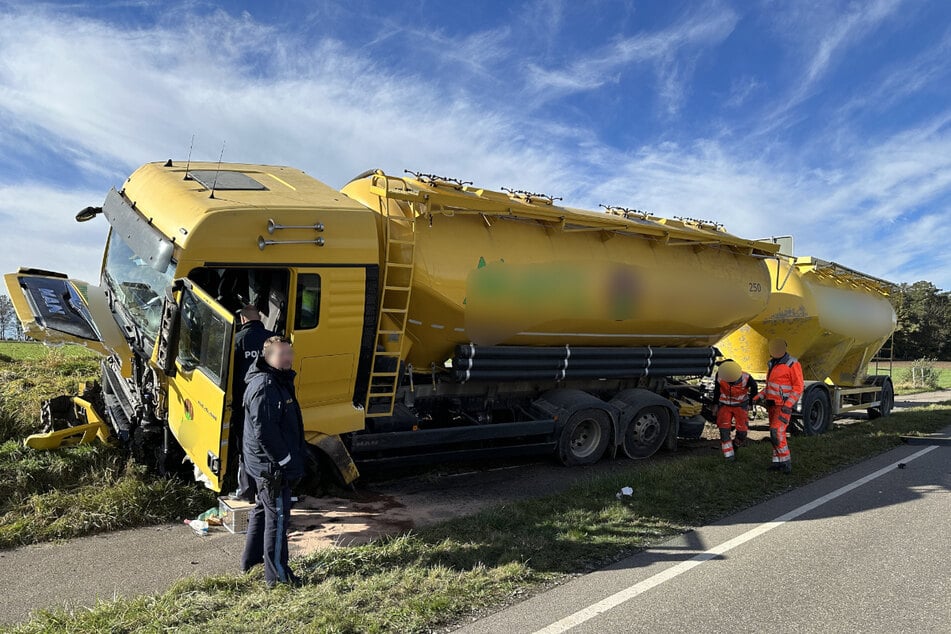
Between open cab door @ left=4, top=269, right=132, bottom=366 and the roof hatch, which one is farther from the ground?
the roof hatch

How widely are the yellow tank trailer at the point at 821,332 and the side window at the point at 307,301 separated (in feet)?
26.3

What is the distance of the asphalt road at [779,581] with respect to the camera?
3574 mm

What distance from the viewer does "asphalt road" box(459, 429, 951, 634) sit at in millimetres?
3574

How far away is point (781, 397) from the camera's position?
775cm

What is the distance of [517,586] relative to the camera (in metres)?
4.02

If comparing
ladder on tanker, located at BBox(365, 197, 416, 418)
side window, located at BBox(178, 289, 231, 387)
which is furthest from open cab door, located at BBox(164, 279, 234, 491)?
ladder on tanker, located at BBox(365, 197, 416, 418)

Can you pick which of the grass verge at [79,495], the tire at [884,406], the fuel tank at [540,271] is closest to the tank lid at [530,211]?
the fuel tank at [540,271]

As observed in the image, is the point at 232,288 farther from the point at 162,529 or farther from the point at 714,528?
the point at 714,528

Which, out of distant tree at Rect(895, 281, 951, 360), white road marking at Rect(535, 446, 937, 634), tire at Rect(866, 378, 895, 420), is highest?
distant tree at Rect(895, 281, 951, 360)

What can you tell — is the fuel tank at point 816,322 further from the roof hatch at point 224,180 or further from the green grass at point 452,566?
the roof hatch at point 224,180

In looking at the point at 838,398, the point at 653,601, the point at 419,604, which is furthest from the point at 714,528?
the point at 838,398

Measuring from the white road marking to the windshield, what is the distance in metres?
3.91

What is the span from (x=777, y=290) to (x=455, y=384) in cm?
671

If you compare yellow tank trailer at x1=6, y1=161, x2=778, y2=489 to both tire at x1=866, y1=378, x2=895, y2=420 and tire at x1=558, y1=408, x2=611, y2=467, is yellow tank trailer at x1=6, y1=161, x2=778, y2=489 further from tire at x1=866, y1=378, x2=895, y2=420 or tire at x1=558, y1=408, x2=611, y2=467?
tire at x1=866, y1=378, x2=895, y2=420
